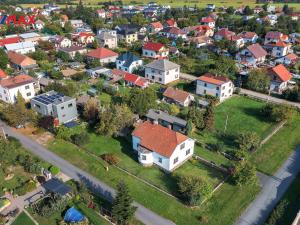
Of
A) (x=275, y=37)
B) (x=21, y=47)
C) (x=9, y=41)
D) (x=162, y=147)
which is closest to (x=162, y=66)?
(x=162, y=147)

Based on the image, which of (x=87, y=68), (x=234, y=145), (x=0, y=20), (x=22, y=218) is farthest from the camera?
(x=0, y=20)

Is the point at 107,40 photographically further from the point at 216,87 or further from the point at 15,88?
the point at 216,87

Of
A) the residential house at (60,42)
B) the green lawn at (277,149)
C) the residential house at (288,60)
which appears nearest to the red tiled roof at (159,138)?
the green lawn at (277,149)

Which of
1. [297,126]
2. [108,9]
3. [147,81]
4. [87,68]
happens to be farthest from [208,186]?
[108,9]

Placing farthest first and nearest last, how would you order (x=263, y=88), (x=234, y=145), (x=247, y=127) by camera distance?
(x=263, y=88) < (x=247, y=127) < (x=234, y=145)

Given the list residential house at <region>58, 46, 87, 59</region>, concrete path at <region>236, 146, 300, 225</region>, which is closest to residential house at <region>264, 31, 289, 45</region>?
residential house at <region>58, 46, 87, 59</region>

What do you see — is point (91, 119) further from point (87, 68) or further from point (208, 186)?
point (87, 68)
